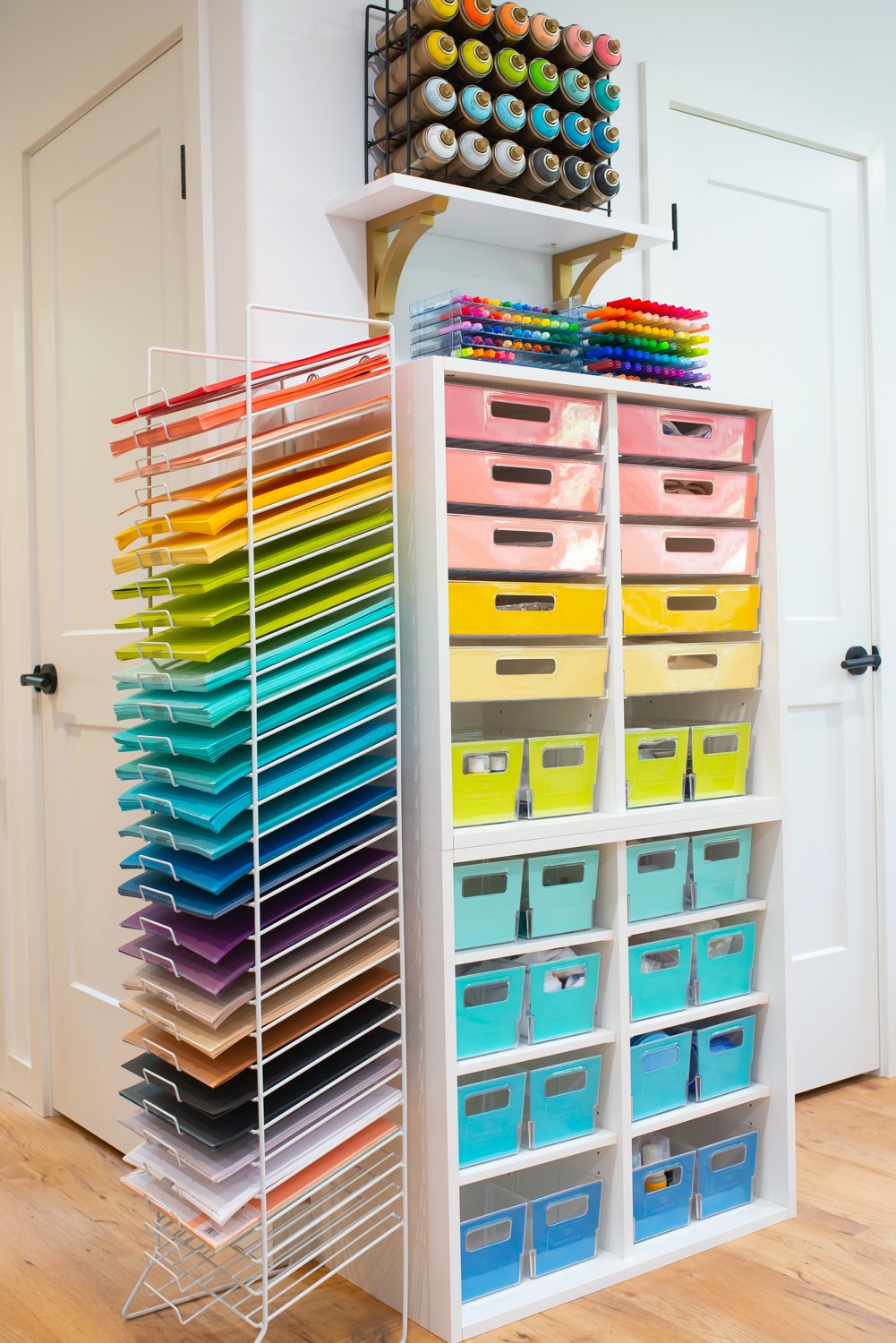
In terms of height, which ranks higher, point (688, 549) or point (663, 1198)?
point (688, 549)

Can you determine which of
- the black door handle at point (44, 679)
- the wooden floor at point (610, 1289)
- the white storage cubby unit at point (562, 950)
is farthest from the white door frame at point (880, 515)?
the black door handle at point (44, 679)

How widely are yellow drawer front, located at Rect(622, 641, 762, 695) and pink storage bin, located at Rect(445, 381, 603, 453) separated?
35 cm

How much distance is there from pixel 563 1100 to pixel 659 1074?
20 cm

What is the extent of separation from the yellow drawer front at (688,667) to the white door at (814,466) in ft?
1.69

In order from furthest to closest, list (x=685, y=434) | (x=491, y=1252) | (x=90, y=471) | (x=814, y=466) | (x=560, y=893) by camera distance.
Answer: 1. (x=814, y=466)
2. (x=90, y=471)
3. (x=685, y=434)
4. (x=560, y=893)
5. (x=491, y=1252)

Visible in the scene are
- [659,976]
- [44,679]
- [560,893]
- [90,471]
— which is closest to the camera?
[560,893]

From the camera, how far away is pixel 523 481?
1937mm

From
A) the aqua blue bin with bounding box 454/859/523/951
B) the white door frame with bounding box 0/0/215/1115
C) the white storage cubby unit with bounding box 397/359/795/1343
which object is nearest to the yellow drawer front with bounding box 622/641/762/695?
the white storage cubby unit with bounding box 397/359/795/1343

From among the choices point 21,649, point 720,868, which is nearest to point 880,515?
point 720,868

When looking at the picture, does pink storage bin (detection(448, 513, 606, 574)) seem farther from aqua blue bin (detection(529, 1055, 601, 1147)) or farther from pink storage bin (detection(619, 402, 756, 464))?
aqua blue bin (detection(529, 1055, 601, 1147))

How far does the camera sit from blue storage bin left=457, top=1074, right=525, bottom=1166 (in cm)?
179

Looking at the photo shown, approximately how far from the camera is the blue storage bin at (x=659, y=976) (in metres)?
2.00

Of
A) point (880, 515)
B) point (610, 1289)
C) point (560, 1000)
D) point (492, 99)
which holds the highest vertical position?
point (492, 99)

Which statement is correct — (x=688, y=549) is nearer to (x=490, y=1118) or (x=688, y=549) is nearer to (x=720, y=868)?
(x=720, y=868)
